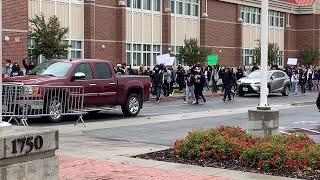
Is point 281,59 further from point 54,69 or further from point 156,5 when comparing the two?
point 54,69

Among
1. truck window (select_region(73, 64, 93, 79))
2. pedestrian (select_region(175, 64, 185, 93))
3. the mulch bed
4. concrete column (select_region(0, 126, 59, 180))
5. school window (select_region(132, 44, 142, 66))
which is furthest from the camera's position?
school window (select_region(132, 44, 142, 66))

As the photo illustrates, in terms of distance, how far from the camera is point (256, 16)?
59312 mm

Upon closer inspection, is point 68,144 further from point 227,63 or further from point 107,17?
point 227,63

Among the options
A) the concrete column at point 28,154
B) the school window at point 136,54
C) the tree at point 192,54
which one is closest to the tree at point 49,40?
the school window at point 136,54

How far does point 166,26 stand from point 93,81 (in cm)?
2902

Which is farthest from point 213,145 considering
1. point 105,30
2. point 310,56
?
point 310,56

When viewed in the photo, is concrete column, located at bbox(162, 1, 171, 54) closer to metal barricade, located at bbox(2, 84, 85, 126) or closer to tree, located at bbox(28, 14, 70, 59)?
tree, located at bbox(28, 14, 70, 59)

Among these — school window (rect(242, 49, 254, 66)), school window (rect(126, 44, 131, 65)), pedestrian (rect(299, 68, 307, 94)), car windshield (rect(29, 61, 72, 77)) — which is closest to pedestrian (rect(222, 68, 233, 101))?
pedestrian (rect(299, 68, 307, 94))

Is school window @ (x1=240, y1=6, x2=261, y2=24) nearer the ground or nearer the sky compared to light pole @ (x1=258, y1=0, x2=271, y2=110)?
nearer the sky

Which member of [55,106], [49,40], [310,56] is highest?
[49,40]

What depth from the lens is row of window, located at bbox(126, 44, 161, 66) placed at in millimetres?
42438

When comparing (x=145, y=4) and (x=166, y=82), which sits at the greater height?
(x=145, y=4)

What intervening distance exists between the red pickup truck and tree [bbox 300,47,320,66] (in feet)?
146

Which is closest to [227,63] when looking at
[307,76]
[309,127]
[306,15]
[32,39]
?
[307,76]
